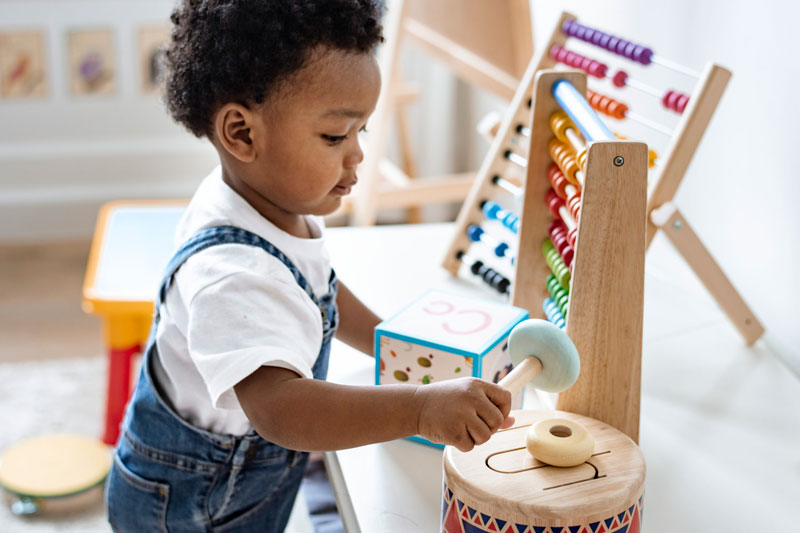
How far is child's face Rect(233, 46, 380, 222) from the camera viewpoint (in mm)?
Result: 711

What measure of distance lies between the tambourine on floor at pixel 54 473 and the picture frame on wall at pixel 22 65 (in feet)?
4.21

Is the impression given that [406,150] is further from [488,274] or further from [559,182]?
[559,182]

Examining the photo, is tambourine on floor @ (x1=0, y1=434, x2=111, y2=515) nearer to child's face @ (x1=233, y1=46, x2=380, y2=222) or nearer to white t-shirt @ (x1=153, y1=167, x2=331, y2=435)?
white t-shirt @ (x1=153, y1=167, x2=331, y2=435)

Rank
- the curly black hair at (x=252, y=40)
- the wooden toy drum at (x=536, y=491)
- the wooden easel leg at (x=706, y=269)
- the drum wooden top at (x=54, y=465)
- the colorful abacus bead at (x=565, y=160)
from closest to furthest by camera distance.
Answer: the wooden toy drum at (x=536, y=491) → the curly black hair at (x=252, y=40) → the colorful abacus bead at (x=565, y=160) → the wooden easel leg at (x=706, y=269) → the drum wooden top at (x=54, y=465)

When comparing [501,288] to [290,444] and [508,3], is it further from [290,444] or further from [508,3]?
[508,3]

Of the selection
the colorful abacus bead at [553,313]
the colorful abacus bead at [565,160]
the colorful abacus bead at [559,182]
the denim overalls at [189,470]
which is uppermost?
the colorful abacus bead at [565,160]

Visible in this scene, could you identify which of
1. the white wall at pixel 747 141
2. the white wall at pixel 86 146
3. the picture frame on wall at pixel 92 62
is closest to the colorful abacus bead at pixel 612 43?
the white wall at pixel 747 141

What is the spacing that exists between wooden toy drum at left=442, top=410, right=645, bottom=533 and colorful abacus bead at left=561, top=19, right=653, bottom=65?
569 mm

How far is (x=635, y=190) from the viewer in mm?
672

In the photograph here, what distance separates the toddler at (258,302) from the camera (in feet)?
2.09

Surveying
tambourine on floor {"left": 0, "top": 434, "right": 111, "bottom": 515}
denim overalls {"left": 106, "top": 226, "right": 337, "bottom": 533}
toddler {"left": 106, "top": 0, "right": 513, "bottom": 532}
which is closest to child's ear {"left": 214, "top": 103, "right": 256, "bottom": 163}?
toddler {"left": 106, "top": 0, "right": 513, "bottom": 532}

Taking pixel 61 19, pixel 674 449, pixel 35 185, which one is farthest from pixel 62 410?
pixel 674 449

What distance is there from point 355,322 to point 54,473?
901 millimetres

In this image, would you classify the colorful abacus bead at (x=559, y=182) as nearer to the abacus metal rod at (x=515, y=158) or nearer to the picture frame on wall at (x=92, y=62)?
the abacus metal rod at (x=515, y=158)
